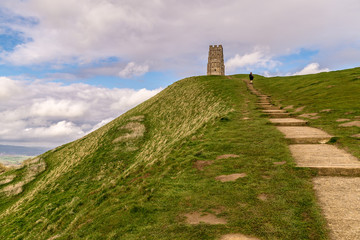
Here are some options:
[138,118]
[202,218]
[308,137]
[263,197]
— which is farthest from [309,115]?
[138,118]

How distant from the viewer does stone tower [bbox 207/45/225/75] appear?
99637 mm

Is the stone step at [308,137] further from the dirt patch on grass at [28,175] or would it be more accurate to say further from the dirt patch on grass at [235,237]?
the dirt patch on grass at [28,175]

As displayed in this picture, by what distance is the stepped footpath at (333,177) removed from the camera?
539 cm

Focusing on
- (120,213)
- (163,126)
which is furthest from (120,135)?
(120,213)

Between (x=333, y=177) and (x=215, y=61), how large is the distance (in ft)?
323

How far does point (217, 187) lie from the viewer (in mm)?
8227

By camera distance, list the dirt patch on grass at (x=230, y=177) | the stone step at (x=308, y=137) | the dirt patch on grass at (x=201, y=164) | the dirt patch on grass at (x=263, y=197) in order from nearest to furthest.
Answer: the dirt patch on grass at (x=263, y=197) < the dirt patch on grass at (x=230, y=177) < the dirt patch on grass at (x=201, y=164) < the stone step at (x=308, y=137)

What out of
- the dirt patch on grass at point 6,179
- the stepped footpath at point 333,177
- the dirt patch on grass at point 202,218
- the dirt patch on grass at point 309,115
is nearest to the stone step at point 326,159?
the stepped footpath at point 333,177

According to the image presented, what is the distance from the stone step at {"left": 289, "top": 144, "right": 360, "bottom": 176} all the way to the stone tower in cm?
9163

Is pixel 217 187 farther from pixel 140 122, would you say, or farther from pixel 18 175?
pixel 18 175

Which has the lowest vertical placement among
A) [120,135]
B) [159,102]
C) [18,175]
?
[18,175]

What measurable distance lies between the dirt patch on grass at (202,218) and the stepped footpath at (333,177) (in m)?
2.85

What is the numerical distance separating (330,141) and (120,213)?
40.9 feet

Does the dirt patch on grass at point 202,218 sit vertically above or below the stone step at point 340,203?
below
